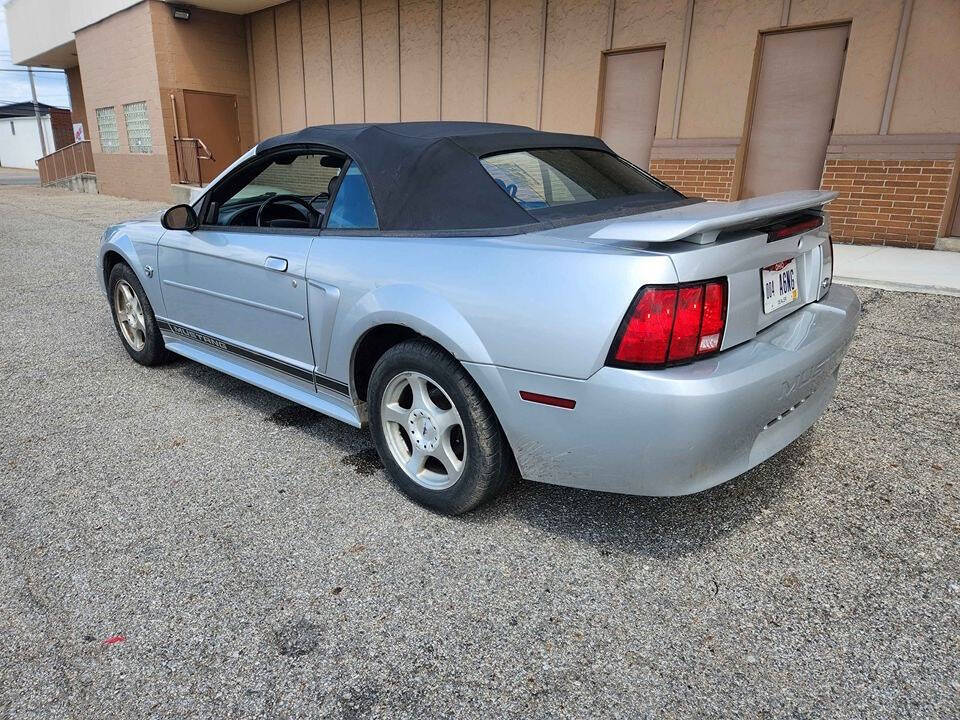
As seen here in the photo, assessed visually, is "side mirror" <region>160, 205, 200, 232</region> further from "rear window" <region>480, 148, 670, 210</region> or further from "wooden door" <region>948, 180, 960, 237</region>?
"wooden door" <region>948, 180, 960, 237</region>

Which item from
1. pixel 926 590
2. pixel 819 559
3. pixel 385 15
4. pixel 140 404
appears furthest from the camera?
pixel 385 15

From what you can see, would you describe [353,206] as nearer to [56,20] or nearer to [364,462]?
[364,462]

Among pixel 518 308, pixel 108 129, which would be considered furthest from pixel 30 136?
pixel 518 308

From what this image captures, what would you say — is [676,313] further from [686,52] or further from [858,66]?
[686,52]

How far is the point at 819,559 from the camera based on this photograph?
7.84ft

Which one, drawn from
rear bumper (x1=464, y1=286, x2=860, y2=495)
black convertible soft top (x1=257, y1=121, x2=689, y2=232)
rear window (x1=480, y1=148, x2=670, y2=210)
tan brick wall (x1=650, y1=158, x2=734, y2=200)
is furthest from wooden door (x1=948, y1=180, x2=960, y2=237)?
rear bumper (x1=464, y1=286, x2=860, y2=495)

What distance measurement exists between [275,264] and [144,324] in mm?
1757

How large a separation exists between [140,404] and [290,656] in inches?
95.7

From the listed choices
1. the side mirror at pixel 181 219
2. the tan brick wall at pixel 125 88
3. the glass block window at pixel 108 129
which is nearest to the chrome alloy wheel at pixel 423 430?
the side mirror at pixel 181 219

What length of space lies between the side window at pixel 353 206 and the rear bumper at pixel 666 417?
0.93 m

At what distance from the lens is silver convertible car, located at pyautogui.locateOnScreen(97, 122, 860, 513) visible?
2.09 metres

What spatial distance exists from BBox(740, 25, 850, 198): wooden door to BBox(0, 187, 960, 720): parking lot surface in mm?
6337

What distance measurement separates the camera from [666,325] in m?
2.06

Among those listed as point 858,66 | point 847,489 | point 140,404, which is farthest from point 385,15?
point 847,489
